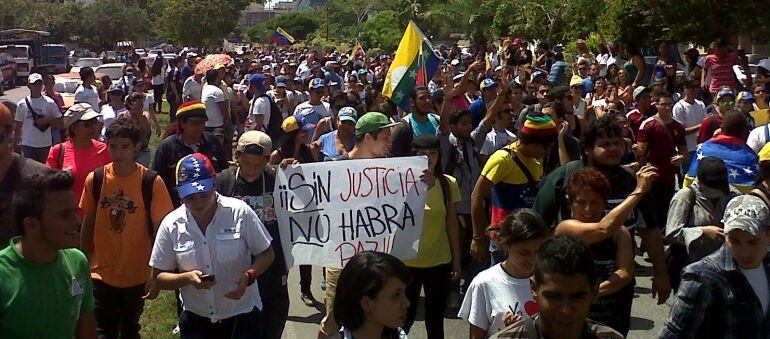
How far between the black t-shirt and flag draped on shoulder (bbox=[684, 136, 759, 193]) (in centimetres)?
320

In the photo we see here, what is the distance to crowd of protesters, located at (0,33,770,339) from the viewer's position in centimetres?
397

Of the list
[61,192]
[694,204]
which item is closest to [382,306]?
[61,192]

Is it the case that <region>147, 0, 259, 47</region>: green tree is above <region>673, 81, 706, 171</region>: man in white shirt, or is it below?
above

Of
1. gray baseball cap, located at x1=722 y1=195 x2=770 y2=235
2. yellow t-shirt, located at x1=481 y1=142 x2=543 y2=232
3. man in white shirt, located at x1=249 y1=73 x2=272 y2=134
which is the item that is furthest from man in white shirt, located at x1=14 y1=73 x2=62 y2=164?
gray baseball cap, located at x1=722 y1=195 x2=770 y2=235

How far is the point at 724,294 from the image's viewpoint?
4371mm

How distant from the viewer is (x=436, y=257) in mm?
6426

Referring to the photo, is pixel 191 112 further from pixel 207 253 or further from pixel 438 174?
pixel 207 253

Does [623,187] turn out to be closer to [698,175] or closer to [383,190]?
[698,175]

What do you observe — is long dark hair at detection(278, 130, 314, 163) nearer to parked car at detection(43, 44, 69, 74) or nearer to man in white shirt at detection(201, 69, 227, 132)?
man in white shirt at detection(201, 69, 227, 132)

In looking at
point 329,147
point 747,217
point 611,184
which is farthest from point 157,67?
point 747,217

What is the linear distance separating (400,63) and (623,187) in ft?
20.6

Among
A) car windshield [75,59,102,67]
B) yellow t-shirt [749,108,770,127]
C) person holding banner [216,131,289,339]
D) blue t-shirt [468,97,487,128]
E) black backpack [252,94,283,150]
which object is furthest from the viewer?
car windshield [75,59,102,67]

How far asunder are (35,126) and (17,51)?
37725 millimetres

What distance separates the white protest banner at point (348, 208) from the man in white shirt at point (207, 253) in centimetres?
92
